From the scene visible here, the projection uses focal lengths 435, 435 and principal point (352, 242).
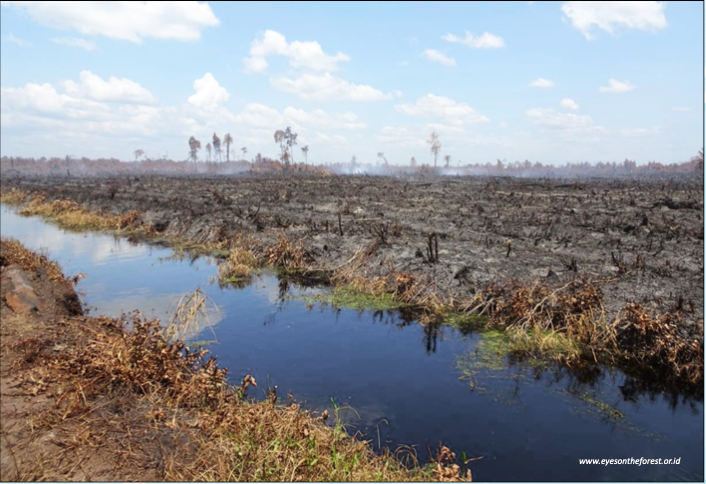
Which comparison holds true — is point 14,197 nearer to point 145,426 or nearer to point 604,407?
point 145,426

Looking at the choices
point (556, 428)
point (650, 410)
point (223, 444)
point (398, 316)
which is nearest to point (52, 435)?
point (223, 444)

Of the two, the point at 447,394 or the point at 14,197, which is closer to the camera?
the point at 447,394

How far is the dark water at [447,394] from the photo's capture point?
19.1 ft

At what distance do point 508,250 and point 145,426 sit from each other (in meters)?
11.3

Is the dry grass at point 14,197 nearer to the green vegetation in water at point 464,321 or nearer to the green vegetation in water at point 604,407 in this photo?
the green vegetation in water at point 464,321

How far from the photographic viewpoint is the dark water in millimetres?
5824

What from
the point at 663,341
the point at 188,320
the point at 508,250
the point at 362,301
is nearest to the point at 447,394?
the point at 663,341

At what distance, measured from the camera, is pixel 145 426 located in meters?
5.25

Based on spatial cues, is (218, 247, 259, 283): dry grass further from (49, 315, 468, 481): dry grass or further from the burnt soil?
(49, 315, 468, 481): dry grass

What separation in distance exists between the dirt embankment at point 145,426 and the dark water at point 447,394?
0.89 meters

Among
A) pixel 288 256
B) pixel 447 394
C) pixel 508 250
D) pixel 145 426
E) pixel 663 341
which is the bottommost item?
pixel 447 394

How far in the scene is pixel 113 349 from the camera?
6.56m

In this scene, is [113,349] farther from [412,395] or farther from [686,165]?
[686,165]

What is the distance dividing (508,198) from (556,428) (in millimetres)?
24456
